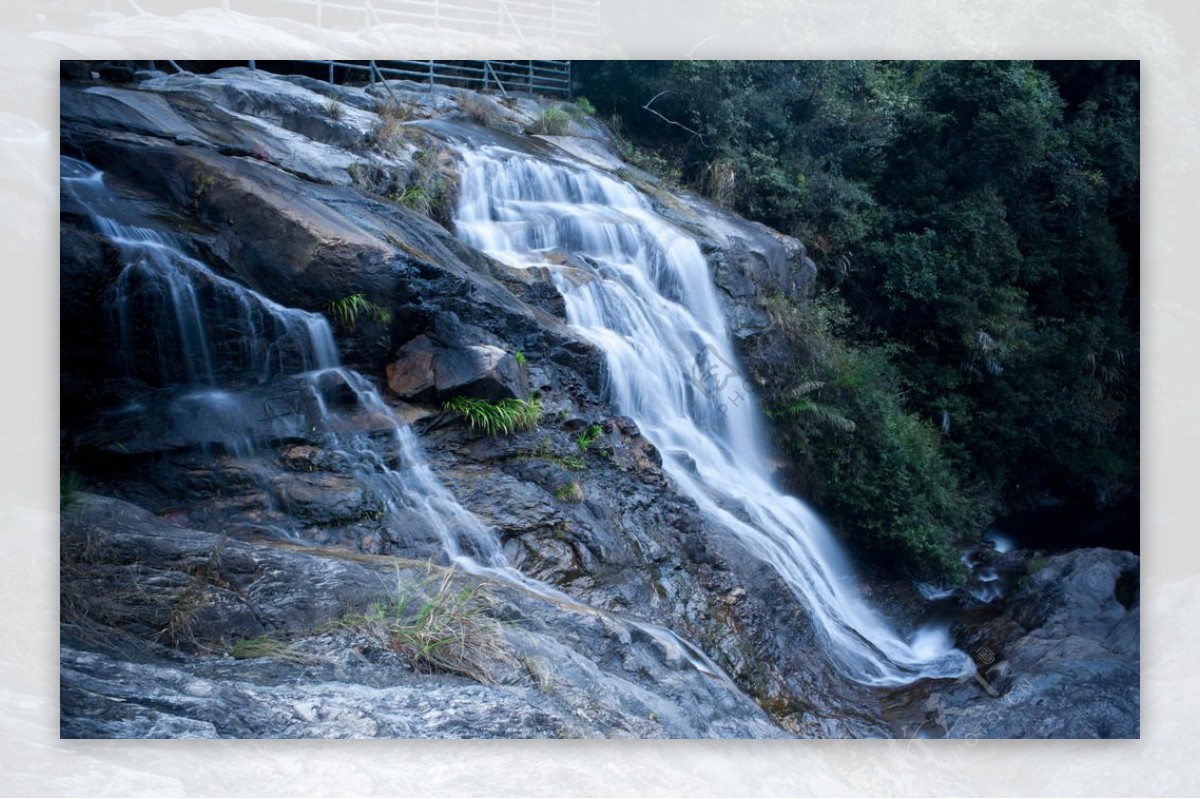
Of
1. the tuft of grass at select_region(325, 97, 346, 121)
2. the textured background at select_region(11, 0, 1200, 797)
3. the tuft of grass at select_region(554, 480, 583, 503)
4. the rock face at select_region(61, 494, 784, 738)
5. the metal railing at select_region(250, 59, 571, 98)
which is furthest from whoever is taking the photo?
the tuft of grass at select_region(325, 97, 346, 121)

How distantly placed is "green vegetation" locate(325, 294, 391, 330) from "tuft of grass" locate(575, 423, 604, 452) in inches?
42.8

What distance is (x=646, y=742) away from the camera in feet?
14.8

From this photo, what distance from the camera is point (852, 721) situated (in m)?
4.74

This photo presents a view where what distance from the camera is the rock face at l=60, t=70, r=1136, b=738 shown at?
4.32 m

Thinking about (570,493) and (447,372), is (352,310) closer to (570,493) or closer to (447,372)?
(447,372)

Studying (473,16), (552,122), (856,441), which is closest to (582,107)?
(552,122)

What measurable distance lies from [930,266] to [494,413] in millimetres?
2506

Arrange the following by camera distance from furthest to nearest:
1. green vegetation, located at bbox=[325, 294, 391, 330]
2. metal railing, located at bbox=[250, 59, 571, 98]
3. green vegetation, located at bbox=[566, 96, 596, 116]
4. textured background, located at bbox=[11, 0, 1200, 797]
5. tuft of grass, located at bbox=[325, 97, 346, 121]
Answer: green vegetation, located at bbox=[566, 96, 596, 116] → tuft of grass, located at bbox=[325, 97, 346, 121] → metal railing, located at bbox=[250, 59, 571, 98] → green vegetation, located at bbox=[325, 294, 391, 330] → textured background, located at bbox=[11, 0, 1200, 797]

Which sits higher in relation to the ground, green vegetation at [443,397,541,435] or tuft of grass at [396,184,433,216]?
tuft of grass at [396,184,433,216]

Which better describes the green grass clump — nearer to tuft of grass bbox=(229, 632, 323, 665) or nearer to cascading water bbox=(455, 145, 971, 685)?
cascading water bbox=(455, 145, 971, 685)

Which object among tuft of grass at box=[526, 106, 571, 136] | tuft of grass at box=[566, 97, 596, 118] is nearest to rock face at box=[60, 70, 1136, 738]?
tuft of grass at box=[526, 106, 571, 136]

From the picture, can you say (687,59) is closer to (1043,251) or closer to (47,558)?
(1043,251)

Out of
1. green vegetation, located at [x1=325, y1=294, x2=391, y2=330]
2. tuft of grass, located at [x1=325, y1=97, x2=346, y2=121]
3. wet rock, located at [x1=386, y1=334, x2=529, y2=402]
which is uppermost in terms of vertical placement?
tuft of grass, located at [x1=325, y1=97, x2=346, y2=121]

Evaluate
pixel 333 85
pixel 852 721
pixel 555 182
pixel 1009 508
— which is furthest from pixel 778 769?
pixel 333 85
